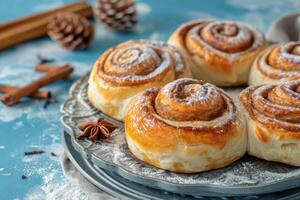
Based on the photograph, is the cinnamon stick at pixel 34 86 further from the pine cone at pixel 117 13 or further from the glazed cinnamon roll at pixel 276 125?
the glazed cinnamon roll at pixel 276 125

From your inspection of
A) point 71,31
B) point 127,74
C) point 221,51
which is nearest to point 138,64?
point 127,74

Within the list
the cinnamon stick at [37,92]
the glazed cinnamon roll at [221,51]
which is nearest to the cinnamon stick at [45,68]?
the cinnamon stick at [37,92]

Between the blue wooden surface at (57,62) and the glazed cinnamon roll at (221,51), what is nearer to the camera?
the blue wooden surface at (57,62)

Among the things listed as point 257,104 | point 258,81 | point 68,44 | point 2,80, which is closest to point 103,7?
point 68,44

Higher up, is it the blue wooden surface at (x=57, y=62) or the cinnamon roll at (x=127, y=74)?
the cinnamon roll at (x=127, y=74)

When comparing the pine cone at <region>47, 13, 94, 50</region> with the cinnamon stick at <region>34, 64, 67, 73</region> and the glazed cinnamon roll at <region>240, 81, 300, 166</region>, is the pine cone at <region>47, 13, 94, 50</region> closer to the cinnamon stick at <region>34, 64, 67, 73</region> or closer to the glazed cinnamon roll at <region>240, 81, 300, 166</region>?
the cinnamon stick at <region>34, 64, 67, 73</region>

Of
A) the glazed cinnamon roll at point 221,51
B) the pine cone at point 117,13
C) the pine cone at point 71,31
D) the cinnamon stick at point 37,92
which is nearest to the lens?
the glazed cinnamon roll at point 221,51

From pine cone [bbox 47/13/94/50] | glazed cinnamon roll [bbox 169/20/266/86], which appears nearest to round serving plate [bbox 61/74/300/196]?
glazed cinnamon roll [bbox 169/20/266/86]

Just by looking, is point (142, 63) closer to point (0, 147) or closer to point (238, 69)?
point (238, 69)
